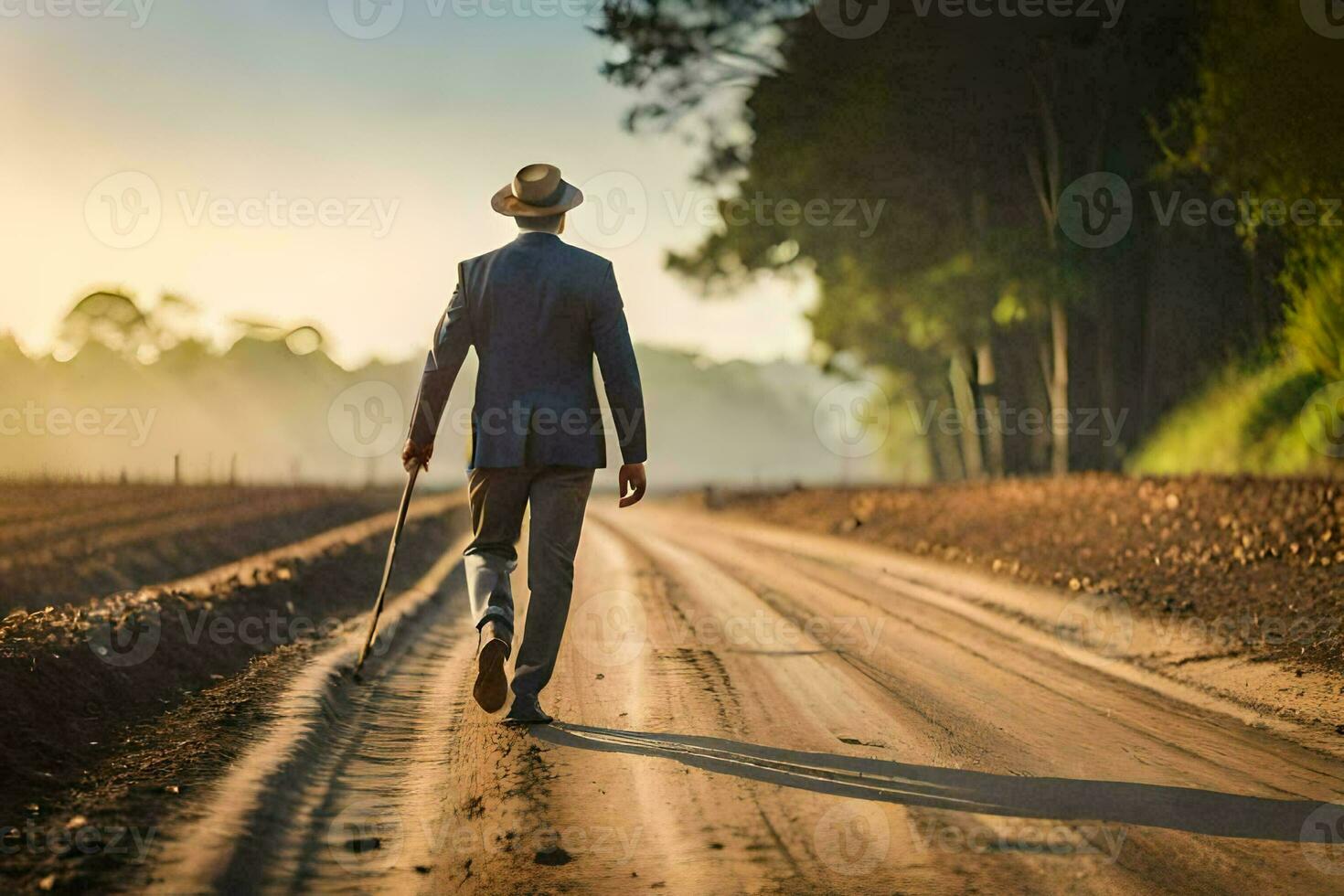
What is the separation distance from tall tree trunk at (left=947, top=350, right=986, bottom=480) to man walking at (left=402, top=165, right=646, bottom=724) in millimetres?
22529

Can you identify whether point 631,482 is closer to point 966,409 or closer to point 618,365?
point 618,365

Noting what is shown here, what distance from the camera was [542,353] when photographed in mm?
5523

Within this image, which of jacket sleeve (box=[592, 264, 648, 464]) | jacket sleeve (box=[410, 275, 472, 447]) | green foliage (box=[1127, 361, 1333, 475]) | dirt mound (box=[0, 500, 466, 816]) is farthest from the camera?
green foliage (box=[1127, 361, 1333, 475])

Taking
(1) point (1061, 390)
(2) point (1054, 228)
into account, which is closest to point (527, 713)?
(2) point (1054, 228)

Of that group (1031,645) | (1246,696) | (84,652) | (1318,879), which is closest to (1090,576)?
(1031,645)

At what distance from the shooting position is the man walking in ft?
17.9

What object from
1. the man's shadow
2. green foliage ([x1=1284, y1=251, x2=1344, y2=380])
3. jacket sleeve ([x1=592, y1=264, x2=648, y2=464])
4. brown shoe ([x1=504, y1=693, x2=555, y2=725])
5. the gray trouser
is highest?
green foliage ([x1=1284, y1=251, x2=1344, y2=380])

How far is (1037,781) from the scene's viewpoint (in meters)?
4.58

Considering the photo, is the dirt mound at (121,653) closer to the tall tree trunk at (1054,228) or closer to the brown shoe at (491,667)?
the brown shoe at (491,667)

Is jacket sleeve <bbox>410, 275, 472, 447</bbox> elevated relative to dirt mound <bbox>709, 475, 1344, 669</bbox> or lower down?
elevated

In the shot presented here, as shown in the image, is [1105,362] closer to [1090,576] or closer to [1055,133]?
[1055,133]

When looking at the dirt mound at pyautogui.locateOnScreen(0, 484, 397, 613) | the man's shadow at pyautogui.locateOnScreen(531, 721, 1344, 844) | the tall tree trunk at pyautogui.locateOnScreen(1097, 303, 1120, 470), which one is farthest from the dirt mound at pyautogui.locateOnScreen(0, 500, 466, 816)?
the tall tree trunk at pyautogui.locateOnScreen(1097, 303, 1120, 470)

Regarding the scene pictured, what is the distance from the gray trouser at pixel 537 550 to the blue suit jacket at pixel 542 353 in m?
0.13

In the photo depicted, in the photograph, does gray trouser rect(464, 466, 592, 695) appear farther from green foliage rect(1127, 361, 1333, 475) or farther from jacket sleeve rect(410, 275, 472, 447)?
green foliage rect(1127, 361, 1333, 475)
